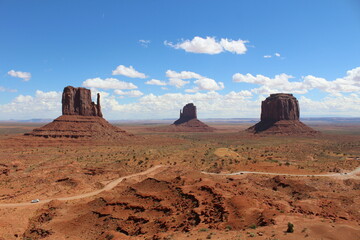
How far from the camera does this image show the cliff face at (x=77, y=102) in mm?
88188

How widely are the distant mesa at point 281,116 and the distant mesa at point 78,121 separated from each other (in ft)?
236

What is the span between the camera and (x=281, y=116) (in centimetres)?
12438

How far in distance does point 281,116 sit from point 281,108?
409 centimetres

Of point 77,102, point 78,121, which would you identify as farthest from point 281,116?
point 77,102

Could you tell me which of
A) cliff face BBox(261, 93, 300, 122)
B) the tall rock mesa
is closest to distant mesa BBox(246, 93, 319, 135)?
cliff face BBox(261, 93, 300, 122)

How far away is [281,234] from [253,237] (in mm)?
1810

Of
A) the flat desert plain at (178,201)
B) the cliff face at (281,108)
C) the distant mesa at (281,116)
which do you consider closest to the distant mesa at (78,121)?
the flat desert plain at (178,201)

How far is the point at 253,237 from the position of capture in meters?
15.2

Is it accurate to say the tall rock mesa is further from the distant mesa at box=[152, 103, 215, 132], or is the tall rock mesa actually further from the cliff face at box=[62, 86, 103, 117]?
the cliff face at box=[62, 86, 103, 117]

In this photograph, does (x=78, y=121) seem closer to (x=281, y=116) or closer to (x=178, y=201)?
(x=178, y=201)

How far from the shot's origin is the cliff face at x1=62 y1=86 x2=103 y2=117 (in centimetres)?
8819

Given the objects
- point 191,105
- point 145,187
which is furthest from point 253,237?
point 191,105

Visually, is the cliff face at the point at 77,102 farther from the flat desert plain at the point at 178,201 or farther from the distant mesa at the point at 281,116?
the distant mesa at the point at 281,116

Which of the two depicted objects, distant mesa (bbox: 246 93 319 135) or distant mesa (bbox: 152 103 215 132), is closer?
distant mesa (bbox: 246 93 319 135)
